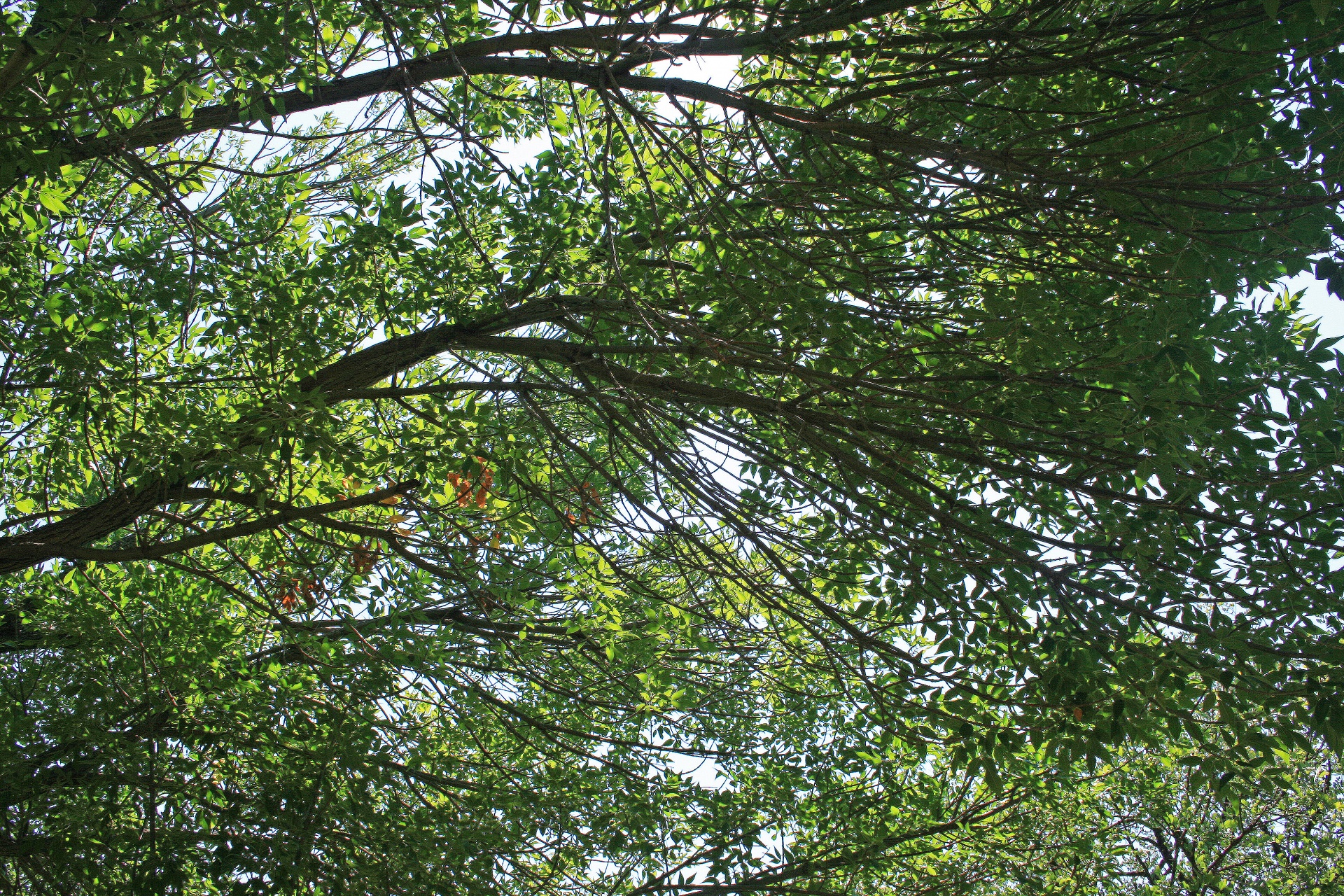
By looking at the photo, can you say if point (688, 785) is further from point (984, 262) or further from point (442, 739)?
point (984, 262)

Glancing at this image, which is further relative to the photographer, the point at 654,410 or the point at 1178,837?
the point at 1178,837

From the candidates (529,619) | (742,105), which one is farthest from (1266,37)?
(529,619)

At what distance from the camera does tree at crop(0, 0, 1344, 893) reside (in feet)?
9.06

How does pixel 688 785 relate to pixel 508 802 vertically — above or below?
above

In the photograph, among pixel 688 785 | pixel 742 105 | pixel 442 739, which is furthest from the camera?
pixel 688 785

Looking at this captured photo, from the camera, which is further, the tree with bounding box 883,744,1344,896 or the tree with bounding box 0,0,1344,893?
the tree with bounding box 883,744,1344,896

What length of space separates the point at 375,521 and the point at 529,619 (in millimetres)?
1062

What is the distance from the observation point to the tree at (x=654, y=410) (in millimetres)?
2762

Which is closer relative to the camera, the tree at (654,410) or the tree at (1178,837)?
the tree at (654,410)

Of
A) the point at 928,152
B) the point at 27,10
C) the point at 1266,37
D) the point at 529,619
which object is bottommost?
the point at 529,619

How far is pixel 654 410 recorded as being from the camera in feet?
11.8

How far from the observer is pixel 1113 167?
10.4ft

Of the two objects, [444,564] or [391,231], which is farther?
[444,564]

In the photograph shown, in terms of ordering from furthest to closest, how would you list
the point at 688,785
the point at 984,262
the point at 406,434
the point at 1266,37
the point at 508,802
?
the point at 688,785 < the point at 508,802 < the point at 406,434 < the point at 984,262 < the point at 1266,37
